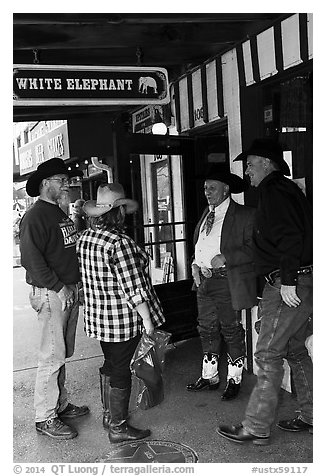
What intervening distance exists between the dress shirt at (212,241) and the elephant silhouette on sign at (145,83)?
3.33ft

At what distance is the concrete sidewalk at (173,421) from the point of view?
3.11 meters

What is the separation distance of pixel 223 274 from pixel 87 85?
1694 mm

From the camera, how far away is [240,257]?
3803 millimetres

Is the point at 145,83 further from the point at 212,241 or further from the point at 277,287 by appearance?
the point at 277,287

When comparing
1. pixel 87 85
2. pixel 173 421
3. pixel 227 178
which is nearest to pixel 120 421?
pixel 173 421

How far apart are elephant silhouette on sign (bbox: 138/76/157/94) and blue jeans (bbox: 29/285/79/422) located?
4.74ft

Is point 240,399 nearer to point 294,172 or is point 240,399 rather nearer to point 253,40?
point 294,172

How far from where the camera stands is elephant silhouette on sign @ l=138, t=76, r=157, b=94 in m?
3.59

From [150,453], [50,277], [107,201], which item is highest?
[107,201]

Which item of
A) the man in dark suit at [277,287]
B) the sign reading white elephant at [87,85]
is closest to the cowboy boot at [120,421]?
the man in dark suit at [277,287]

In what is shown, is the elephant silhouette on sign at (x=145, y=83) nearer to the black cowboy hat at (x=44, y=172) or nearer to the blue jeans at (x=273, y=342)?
the black cowboy hat at (x=44, y=172)

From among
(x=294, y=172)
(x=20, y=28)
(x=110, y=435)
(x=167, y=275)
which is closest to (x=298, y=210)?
(x=294, y=172)
